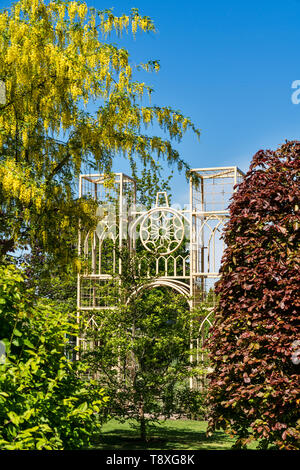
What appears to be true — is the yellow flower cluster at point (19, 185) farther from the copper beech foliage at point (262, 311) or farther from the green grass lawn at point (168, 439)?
the green grass lawn at point (168, 439)

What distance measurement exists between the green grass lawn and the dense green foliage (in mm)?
4082

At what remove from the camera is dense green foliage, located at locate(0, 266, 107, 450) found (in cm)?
309

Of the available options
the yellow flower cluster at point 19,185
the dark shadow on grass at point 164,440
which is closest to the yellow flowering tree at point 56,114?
the yellow flower cluster at point 19,185

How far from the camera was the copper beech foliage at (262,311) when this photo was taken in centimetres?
451

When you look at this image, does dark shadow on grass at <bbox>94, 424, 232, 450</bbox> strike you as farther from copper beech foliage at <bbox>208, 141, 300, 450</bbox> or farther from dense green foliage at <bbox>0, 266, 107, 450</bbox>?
dense green foliage at <bbox>0, 266, 107, 450</bbox>

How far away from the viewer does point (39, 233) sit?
25.4 ft

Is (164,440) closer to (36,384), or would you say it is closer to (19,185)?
(19,185)

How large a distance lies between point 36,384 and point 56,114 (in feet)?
17.4

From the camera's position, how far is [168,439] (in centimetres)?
855

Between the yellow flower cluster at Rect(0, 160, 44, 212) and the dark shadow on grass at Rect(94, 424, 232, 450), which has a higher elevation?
the yellow flower cluster at Rect(0, 160, 44, 212)

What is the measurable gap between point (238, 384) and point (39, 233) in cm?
393

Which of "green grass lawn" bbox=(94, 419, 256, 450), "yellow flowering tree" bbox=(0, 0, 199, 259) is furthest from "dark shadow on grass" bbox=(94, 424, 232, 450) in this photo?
"yellow flowering tree" bbox=(0, 0, 199, 259)

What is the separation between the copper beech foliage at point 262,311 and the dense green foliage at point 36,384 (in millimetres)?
1298
